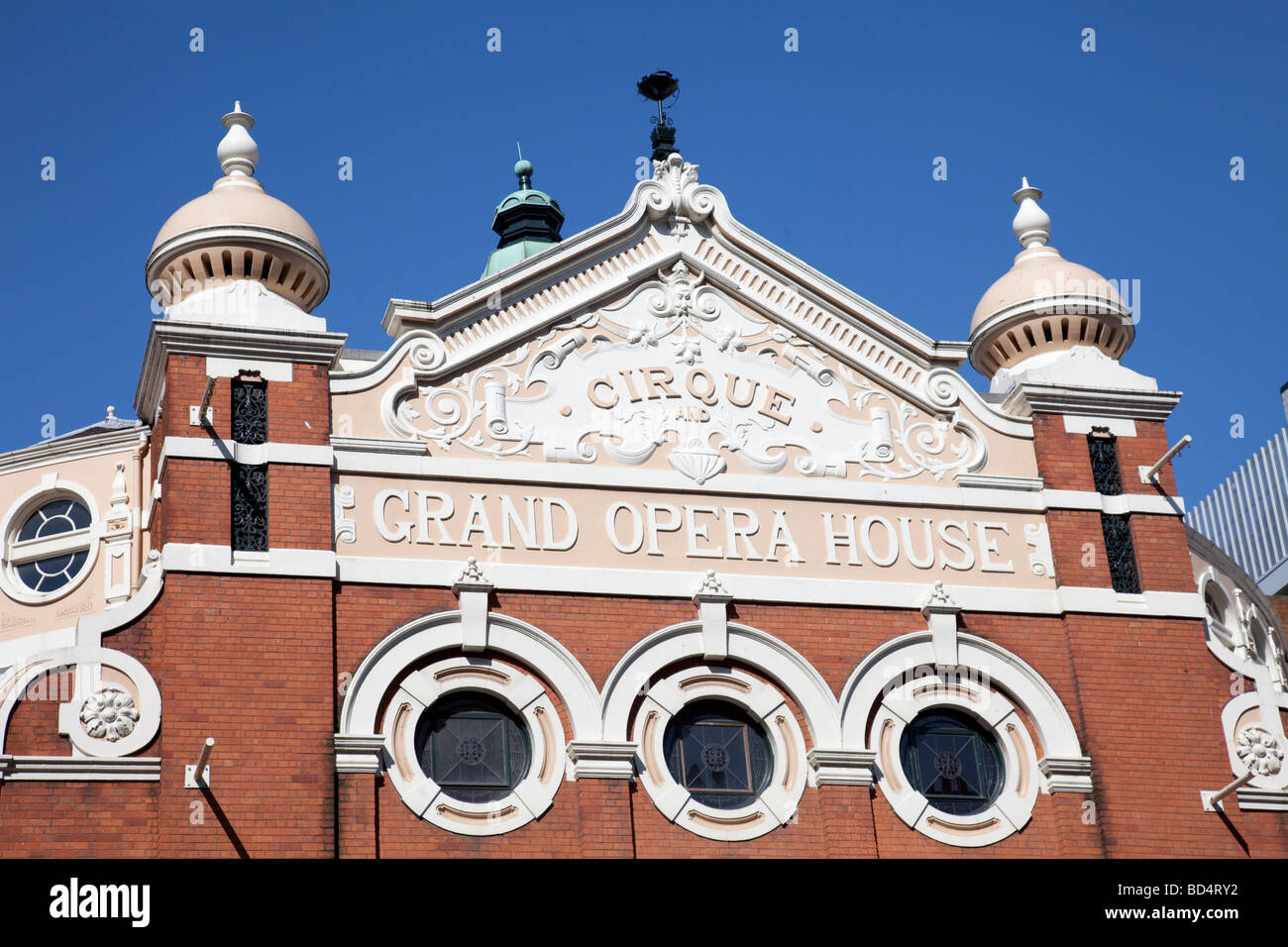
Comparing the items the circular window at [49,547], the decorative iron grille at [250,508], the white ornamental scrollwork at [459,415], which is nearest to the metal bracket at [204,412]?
the decorative iron grille at [250,508]

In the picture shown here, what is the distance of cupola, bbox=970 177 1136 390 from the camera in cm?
2419

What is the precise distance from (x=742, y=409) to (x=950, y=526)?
8.78ft

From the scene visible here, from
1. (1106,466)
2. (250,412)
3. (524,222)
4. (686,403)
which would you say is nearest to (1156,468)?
(1106,466)

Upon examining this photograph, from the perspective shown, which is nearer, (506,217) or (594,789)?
(594,789)

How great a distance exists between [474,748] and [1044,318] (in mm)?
8862

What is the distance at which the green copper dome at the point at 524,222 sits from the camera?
47.7m

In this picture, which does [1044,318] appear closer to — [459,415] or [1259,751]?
[1259,751]

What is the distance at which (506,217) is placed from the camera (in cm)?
4841

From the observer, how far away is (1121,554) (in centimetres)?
2303

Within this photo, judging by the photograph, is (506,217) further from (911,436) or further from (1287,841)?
(1287,841)

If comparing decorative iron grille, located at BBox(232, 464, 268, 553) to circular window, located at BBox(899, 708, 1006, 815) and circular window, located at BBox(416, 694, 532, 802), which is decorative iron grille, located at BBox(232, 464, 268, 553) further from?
circular window, located at BBox(899, 708, 1006, 815)

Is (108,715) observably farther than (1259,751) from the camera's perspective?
No
